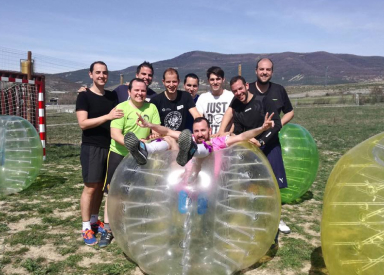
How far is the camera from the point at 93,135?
4172 mm

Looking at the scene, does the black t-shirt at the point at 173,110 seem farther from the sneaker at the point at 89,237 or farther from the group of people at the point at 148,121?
the sneaker at the point at 89,237

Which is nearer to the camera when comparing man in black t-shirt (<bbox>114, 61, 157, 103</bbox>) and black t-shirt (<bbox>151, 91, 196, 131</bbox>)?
black t-shirt (<bbox>151, 91, 196, 131</bbox>)

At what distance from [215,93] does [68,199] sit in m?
3.35

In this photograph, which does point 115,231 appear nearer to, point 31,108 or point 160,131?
point 160,131

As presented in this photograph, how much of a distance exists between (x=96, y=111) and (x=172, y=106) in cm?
93

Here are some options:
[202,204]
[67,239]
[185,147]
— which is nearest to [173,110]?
[185,147]

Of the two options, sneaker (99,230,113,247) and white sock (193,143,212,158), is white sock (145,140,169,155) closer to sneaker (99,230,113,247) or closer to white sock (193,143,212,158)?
white sock (193,143,212,158)

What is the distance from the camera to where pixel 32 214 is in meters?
5.34

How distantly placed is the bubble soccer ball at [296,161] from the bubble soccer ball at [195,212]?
2.16 meters

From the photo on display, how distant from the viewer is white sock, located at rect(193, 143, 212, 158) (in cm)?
295

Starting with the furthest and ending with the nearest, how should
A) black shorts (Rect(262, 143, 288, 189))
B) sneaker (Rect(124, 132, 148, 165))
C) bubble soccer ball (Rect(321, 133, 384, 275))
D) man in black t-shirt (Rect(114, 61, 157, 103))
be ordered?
man in black t-shirt (Rect(114, 61, 157, 103)), black shorts (Rect(262, 143, 288, 189)), sneaker (Rect(124, 132, 148, 165)), bubble soccer ball (Rect(321, 133, 384, 275))

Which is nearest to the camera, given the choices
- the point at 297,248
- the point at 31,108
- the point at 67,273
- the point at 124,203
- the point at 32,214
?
the point at 124,203

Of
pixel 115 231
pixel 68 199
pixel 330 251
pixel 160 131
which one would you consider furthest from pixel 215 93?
pixel 68 199

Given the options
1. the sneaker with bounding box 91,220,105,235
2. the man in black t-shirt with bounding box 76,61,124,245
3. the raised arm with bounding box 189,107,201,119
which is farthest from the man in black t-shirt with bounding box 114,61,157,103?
the sneaker with bounding box 91,220,105,235
